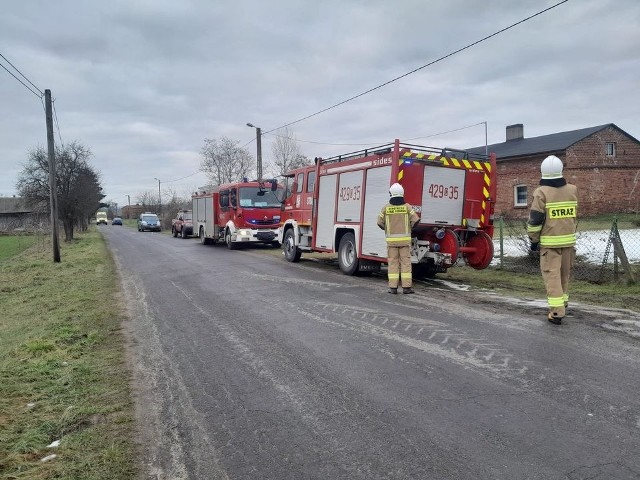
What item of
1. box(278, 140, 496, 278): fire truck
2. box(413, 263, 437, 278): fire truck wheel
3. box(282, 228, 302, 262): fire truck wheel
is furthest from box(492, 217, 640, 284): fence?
box(282, 228, 302, 262): fire truck wheel

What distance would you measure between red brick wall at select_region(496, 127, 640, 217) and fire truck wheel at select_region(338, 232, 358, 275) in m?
19.5

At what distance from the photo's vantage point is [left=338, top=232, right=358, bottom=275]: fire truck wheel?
11.1 meters

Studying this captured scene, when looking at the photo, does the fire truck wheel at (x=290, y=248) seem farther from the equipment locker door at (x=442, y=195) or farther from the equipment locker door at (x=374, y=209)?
the equipment locker door at (x=442, y=195)

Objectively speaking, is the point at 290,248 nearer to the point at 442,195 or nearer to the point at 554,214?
the point at 442,195

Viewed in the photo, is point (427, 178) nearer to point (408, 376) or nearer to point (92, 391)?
point (408, 376)

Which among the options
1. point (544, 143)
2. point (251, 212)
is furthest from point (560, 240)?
point (544, 143)

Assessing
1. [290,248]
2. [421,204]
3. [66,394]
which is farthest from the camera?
[290,248]

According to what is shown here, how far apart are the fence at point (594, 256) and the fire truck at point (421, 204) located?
1186mm

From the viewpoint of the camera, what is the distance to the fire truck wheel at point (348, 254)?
11.1m

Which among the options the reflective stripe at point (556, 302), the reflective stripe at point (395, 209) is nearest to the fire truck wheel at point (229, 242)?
the reflective stripe at point (395, 209)

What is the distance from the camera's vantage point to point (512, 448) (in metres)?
3.00

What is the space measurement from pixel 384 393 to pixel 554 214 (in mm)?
3652

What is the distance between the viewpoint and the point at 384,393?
3.92 m

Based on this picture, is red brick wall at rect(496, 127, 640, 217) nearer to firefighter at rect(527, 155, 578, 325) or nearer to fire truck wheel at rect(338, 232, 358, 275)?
fire truck wheel at rect(338, 232, 358, 275)
